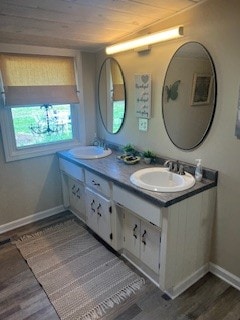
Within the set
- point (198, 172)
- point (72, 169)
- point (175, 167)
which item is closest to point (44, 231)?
point (72, 169)

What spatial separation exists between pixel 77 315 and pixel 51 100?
1993 millimetres

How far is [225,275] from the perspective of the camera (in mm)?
1855

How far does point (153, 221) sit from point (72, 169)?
3.92 ft

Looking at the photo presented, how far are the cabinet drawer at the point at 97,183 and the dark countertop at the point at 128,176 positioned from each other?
0.06m

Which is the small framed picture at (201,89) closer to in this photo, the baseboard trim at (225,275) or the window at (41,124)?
the baseboard trim at (225,275)

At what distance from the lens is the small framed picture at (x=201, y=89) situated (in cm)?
169

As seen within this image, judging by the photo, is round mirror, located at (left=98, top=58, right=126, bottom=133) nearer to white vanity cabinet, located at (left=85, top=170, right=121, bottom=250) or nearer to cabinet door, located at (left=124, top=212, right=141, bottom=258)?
white vanity cabinet, located at (left=85, top=170, right=121, bottom=250)

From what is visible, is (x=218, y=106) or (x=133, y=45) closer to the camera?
(x=218, y=106)

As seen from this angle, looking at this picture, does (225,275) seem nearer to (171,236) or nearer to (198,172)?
(171,236)

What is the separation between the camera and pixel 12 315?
5.35 ft

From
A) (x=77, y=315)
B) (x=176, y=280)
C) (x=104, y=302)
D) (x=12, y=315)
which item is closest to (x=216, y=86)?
(x=176, y=280)

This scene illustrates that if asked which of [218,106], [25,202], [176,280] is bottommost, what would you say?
[176,280]

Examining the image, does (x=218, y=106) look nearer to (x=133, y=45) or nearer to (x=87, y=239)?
(x=133, y=45)

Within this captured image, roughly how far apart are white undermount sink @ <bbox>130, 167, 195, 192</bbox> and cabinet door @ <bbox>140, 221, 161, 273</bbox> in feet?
1.09
